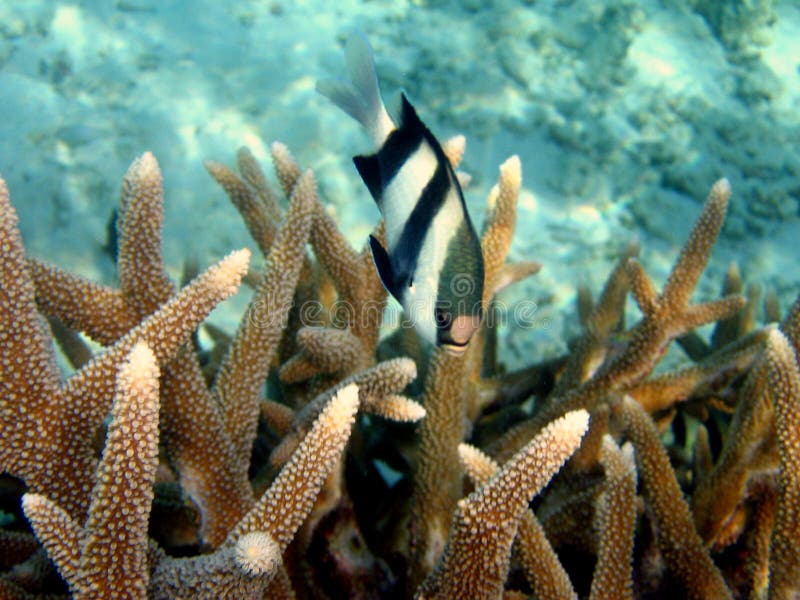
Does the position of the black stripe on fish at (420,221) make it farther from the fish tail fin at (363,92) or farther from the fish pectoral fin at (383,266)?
the fish tail fin at (363,92)

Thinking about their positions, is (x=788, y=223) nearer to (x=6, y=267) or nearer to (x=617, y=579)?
(x=617, y=579)

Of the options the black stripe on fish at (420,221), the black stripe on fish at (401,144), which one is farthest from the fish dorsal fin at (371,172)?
the black stripe on fish at (420,221)

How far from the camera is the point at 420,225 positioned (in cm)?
151

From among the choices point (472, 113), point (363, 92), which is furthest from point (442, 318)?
point (472, 113)

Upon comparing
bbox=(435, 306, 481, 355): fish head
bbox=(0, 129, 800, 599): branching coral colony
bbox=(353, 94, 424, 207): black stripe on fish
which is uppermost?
bbox=(353, 94, 424, 207): black stripe on fish

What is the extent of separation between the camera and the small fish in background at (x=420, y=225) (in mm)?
1471

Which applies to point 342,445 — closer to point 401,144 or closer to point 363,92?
point 401,144

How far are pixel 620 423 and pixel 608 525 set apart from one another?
3.23 feet

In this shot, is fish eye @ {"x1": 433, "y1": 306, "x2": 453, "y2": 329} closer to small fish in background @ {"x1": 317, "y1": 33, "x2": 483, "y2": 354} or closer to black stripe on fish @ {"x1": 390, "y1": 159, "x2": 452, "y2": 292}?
small fish in background @ {"x1": 317, "y1": 33, "x2": 483, "y2": 354}

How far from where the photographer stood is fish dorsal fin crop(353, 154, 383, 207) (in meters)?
1.63

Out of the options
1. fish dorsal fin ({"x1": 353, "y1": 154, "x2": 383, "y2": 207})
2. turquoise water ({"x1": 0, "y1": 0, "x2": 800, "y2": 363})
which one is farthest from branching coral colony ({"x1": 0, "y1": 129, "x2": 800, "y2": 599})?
turquoise water ({"x1": 0, "y1": 0, "x2": 800, "y2": 363})

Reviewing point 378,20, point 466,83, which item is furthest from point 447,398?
point 378,20

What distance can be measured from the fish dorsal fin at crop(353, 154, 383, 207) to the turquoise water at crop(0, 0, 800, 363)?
14.6 feet

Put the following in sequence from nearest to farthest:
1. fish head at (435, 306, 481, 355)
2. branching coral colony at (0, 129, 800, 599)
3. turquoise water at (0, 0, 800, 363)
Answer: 1. branching coral colony at (0, 129, 800, 599)
2. fish head at (435, 306, 481, 355)
3. turquoise water at (0, 0, 800, 363)
